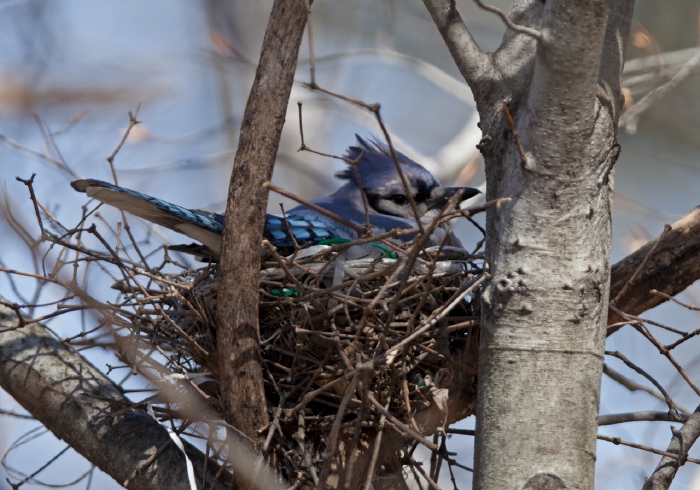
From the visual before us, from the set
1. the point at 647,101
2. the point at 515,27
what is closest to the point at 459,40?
the point at 515,27

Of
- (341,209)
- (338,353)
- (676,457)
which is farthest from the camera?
(341,209)

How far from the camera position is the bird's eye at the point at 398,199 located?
3.90 metres

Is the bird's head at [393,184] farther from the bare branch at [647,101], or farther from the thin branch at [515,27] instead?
the thin branch at [515,27]

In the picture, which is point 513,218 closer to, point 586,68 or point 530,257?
point 530,257

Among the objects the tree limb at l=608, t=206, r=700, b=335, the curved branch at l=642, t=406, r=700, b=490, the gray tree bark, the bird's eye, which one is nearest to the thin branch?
the gray tree bark

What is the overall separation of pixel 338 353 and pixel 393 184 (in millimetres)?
1591

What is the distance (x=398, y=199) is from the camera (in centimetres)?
392

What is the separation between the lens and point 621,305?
257 centimetres

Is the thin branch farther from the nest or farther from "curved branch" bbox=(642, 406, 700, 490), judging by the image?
"curved branch" bbox=(642, 406, 700, 490)

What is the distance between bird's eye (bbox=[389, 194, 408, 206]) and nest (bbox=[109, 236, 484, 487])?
110 cm

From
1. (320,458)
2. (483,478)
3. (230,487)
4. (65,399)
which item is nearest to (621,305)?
(483,478)

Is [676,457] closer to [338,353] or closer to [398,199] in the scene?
[338,353]

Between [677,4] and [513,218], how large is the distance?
6.07 metres

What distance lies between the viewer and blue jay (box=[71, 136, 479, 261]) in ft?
8.13
